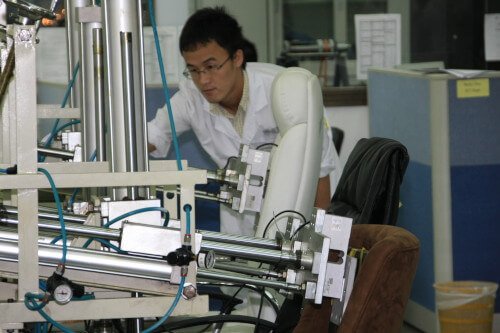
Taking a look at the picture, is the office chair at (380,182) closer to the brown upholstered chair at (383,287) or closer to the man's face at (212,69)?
the brown upholstered chair at (383,287)

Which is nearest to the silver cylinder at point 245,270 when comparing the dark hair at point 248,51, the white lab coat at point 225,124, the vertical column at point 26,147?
the vertical column at point 26,147

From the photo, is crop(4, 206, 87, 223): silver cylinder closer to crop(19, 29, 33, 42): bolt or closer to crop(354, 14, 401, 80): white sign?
crop(19, 29, 33, 42): bolt

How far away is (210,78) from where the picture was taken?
2898 mm

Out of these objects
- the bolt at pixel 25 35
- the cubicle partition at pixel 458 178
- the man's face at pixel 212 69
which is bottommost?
the cubicle partition at pixel 458 178

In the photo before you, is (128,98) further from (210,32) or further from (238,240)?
(210,32)

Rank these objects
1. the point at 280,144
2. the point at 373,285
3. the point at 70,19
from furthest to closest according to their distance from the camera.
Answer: the point at 70,19 → the point at 280,144 → the point at 373,285

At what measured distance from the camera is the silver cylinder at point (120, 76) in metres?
1.41

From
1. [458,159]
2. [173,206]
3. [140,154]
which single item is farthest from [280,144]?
[458,159]

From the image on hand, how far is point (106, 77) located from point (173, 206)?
0.28m

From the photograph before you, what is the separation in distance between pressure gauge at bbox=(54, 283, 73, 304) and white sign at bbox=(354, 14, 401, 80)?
3.56 m

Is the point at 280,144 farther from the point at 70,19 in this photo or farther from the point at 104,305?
the point at 104,305

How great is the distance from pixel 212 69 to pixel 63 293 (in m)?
1.72

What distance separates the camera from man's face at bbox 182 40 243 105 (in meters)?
2.88

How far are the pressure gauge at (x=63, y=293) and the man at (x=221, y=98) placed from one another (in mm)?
1494
